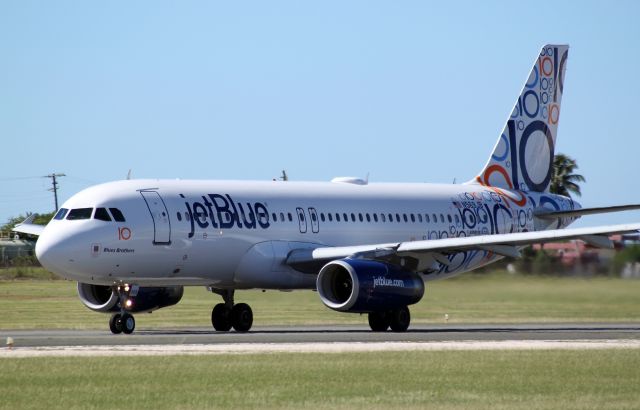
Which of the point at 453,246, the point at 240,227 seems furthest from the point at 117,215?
the point at 453,246

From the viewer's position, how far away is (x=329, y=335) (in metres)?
32.5

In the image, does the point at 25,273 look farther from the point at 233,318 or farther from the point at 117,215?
the point at 117,215

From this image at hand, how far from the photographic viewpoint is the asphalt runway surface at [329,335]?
29.4 metres

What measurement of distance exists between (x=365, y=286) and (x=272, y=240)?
412cm

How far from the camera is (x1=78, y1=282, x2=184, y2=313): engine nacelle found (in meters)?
36.4

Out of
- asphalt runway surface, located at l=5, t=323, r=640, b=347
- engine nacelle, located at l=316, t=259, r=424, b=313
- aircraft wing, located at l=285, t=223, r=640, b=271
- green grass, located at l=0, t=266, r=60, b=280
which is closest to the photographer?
asphalt runway surface, located at l=5, t=323, r=640, b=347

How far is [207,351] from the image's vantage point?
25.8m

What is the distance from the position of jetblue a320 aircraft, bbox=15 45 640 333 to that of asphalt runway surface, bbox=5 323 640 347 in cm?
100

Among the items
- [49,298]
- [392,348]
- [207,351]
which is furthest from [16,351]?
[49,298]

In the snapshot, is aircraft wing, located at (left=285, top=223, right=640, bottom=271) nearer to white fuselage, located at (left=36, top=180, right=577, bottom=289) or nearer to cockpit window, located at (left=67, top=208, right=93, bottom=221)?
white fuselage, located at (left=36, top=180, right=577, bottom=289)

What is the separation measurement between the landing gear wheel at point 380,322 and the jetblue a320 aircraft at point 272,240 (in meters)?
0.03

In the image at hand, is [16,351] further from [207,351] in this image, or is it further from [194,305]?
[194,305]

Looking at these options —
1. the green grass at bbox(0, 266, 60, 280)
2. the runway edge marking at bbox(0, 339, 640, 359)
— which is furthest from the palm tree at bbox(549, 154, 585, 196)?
the runway edge marking at bbox(0, 339, 640, 359)

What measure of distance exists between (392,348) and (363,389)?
7466mm
